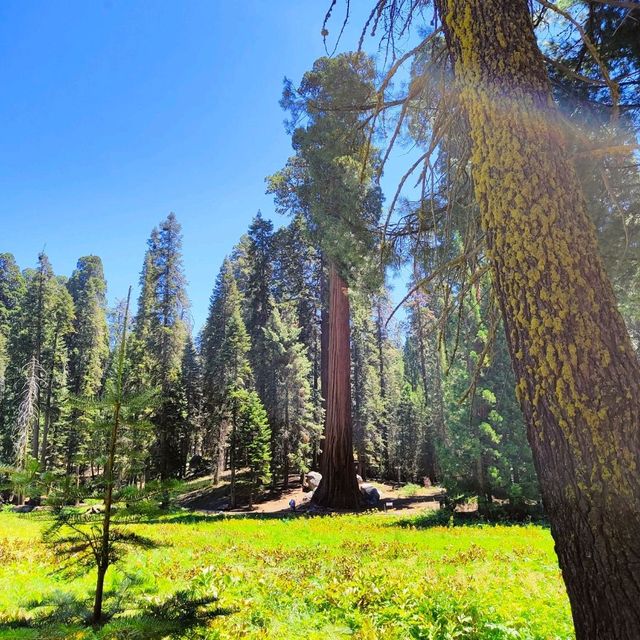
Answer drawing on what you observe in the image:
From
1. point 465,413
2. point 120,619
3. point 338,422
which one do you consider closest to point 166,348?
point 338,422

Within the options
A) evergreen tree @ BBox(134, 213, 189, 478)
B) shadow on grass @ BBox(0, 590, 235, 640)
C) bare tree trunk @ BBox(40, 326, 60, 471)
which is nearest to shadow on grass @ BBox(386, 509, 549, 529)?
shadow on grass @ BBox(0, 590, 235, 640)

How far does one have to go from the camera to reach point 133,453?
130 inches

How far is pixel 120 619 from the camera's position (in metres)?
2.87

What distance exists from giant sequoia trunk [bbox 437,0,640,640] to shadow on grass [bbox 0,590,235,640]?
2257 mm

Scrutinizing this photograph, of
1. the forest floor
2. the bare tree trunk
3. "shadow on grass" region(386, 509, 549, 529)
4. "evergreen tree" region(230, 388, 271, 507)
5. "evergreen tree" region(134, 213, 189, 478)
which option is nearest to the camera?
"shadow on grass" region(386, 509, 549, 529)

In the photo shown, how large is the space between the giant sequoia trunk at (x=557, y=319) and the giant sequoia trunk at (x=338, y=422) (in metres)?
13.0

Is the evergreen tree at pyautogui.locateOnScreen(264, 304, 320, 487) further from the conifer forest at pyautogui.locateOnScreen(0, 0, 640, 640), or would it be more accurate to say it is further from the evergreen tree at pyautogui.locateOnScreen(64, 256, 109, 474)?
the evergreen tree at pyautogui.locateOnScreen(64, 256, 109, 474)

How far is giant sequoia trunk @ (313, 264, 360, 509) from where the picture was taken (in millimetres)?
15438

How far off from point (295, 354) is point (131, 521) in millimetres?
21888

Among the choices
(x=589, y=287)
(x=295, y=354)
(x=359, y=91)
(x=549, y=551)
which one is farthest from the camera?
(x=295, y=354)

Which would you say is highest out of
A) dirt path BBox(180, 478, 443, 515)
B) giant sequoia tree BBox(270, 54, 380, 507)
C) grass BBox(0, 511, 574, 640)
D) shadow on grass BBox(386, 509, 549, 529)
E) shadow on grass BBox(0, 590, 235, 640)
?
giant sequoia tree BBox(270, 54, 380, 507)

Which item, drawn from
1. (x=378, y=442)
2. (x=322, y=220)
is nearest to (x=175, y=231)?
(x=378, y=442)

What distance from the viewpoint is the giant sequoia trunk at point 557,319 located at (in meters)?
1.55

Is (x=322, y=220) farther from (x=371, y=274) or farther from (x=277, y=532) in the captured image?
(x=277, y=532)
